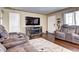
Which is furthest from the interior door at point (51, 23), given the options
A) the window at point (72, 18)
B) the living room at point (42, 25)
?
the window at point (72, 18)

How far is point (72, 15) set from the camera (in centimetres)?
332

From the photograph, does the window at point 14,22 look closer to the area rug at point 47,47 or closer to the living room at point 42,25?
the living room at point 42,25

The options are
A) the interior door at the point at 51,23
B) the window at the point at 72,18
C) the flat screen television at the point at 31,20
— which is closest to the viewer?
the flat screen television at the point at 31,20

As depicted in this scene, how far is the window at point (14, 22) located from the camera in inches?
102

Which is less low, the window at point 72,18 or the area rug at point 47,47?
the window at point 72,18

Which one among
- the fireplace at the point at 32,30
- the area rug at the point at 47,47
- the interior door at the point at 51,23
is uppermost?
the interior door at the point at 51,23

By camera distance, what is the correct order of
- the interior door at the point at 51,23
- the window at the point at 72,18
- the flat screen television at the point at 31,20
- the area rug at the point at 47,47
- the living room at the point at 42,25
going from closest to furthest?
the living room at the point at 42,25
the area rug at the point at 47,47
the flat screen television at the point at 31,20
the interior door at the point at 51,23
the window at the point at 72,18

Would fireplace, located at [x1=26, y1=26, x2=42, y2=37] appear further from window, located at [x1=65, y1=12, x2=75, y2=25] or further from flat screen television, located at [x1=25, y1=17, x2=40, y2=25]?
window, located at [x1=65, y1=12, x2=75, y2=25]

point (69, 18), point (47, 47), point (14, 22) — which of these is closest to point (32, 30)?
point (14, 22)

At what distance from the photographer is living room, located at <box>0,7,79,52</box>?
2525mm

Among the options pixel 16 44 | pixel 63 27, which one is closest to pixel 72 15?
pixel 63 27

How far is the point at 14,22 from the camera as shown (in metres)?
2.69
